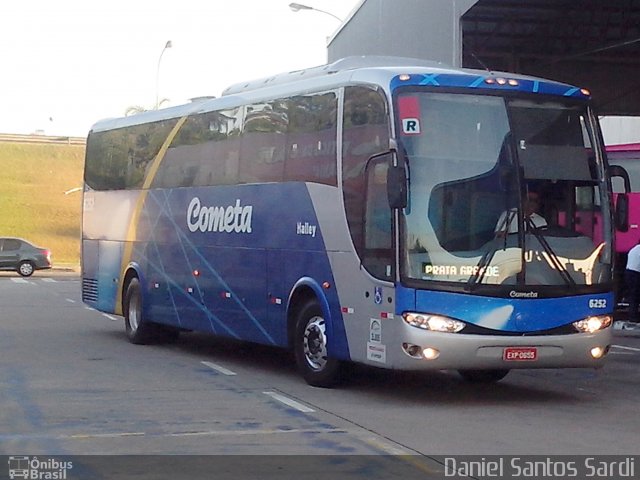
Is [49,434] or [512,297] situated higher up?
[512,297]

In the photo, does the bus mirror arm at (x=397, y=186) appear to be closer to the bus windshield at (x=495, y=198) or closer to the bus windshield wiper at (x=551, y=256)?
the bus windshield at (x=495, y=198)

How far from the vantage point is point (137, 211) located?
61.4 ft

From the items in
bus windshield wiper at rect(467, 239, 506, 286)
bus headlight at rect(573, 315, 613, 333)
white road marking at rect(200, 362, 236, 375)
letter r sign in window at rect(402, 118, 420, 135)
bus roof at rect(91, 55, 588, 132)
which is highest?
bus roof at rect(91, 55, 588, 132)

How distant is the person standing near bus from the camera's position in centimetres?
2214

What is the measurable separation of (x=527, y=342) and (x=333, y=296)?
7.45ft

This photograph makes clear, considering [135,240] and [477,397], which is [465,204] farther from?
[135,240]

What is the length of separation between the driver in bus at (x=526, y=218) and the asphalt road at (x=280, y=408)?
182 centimetres

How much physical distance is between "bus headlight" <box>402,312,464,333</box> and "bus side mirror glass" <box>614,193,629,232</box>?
2.30m

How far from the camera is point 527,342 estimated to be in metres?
11.7

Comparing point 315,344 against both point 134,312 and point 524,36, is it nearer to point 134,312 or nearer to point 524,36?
point 134,312

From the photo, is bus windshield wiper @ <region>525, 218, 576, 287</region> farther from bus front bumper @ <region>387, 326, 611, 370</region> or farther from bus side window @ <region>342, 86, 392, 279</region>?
bus side window @ <region>342, 86, 392, 279</region>

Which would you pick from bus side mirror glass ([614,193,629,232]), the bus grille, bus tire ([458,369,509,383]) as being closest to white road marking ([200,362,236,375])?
bus tire ([458,369,509,383])
